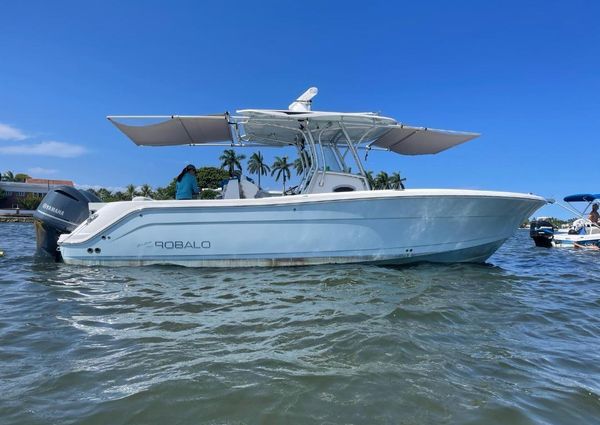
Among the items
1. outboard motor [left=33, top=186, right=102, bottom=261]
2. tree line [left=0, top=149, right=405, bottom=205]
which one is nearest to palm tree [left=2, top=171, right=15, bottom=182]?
tree line [left=0, top=149, right=405, bottom=205]

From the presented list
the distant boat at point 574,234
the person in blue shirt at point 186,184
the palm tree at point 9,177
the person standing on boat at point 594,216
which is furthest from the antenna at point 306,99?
the palm tree at point 9,177

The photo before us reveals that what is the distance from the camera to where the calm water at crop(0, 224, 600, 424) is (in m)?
2.32

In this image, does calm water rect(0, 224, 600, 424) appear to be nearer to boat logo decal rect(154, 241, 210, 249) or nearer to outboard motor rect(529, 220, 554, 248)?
boat logo decal rect(154, 241, 210, 249)

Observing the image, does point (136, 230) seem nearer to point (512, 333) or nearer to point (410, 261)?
point (410, 261)

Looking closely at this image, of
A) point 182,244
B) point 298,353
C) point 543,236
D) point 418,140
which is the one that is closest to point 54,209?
point 182,244

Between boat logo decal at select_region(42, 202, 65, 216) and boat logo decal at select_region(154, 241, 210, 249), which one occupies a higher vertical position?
boat logo decal at select_region(42, 202, 65, 216)

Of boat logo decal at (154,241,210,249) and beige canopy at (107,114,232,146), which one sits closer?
boat logo decal at (154,241,210,249)

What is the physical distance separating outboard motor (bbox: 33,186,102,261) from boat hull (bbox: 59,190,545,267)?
89cm

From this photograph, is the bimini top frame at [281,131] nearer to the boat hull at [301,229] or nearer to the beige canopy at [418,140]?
the beige canopy at [418,140]

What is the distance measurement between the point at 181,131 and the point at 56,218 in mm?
3016

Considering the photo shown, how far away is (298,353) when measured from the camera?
3.14 meters

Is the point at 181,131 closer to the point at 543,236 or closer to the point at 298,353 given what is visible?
the point at 298,353

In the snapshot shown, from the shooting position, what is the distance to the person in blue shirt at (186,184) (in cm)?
823

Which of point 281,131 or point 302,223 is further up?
point 281,131
